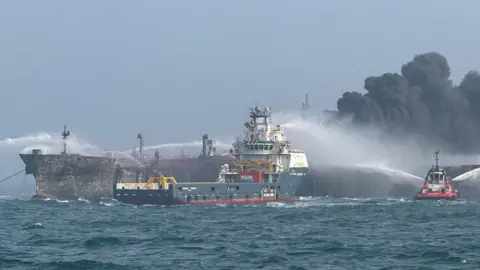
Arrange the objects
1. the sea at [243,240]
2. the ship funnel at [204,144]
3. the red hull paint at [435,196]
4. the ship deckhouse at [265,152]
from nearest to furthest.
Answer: the sea at [243,240] → the red hull paint at [435,196] → the ship deckhouse at [265,152] → the ship funnel at [204,144]

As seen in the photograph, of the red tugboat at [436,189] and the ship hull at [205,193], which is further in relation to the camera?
the red tugboat at [436,189]

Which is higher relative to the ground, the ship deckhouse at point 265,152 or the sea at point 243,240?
the ship deckhouse at point 265,152

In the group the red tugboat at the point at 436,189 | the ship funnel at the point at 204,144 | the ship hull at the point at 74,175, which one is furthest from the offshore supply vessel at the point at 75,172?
the red tugboat at the point at 436,189

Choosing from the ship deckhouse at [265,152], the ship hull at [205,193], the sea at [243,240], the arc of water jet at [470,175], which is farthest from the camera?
the arc of water jet at [470,175]

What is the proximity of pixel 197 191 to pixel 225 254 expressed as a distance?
2228 inches

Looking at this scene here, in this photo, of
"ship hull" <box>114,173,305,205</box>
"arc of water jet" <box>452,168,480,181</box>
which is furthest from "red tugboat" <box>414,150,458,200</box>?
"ship hull" <box>114,173,305,205</box>

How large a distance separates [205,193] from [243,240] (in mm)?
50189

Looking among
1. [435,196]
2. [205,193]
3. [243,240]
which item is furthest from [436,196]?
[243,240]

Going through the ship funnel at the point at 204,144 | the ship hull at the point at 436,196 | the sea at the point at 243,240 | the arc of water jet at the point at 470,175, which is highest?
the ship funnel at the point at 204,144

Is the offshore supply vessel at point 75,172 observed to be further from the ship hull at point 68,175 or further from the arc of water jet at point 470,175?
the arc of water jet at point 470,175

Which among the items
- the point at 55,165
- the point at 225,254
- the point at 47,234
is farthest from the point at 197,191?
the point at 225,254

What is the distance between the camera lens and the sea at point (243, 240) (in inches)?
1719

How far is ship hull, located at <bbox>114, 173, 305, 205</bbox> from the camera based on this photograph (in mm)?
101938

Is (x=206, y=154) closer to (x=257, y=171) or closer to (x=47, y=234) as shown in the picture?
(x=257, y=171)
